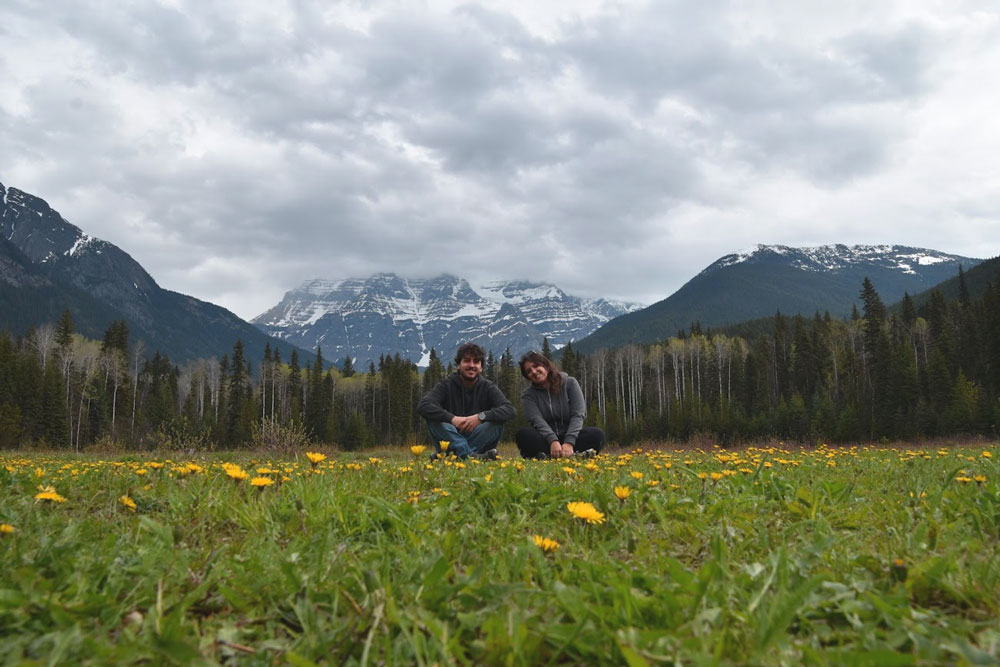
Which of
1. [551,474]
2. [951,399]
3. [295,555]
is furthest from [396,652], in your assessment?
[951,399]

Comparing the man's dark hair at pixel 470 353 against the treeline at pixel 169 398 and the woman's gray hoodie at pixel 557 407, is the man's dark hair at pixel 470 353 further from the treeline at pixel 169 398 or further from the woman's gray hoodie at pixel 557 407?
the treeline at pixel 169 398

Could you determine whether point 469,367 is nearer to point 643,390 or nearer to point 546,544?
point 546,544

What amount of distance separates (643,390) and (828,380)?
91.9ft

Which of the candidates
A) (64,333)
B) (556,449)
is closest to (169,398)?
(64,333)

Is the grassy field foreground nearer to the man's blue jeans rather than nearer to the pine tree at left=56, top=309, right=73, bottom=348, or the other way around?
the man's blue jeans

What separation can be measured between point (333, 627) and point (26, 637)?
74cm

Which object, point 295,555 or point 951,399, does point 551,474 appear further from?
point 951,399

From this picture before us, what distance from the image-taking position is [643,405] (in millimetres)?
85438

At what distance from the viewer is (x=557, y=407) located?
8430 mm

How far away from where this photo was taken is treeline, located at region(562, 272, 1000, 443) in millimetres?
49000

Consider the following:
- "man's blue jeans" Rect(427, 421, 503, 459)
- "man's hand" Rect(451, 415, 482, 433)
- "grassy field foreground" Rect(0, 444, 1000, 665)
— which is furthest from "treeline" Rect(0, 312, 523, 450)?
"grassy field foreground" Rect(0, 444, 1000, 665)

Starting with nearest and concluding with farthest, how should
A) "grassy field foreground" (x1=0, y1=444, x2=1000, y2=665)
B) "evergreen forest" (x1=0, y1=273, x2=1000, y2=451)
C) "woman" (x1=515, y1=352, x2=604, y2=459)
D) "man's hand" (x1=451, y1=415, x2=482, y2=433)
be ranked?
"grassy field foreground" (x1=0, y1=444, x2=1000, y2=665)
"man's hand" (x1=451, y1=415, x2=482, y2=433)
"woman" (x1=515, y1=352, x2=604, y2=459)
"evergreen forest" (x1=0, y1=273, x2=1000, y2=451)

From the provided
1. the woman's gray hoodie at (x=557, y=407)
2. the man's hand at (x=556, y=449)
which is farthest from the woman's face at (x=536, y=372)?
the man's hand at (x=556, y=449)

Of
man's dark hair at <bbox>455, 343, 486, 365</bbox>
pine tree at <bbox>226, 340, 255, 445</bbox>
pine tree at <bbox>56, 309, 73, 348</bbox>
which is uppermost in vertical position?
pine tree at <bbox>56, 309, 73, 348</bbox>
